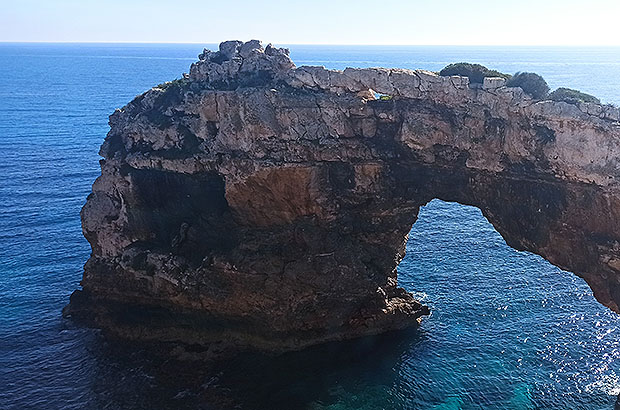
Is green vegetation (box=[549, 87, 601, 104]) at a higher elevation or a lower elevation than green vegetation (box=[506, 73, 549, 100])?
lower


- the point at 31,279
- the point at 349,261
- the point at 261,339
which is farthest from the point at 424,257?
the point at 31,279

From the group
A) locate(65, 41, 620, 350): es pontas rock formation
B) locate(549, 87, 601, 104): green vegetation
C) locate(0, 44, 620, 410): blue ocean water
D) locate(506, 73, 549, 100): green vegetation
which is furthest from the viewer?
locate(0, 44, 620, 410): blue ocean water

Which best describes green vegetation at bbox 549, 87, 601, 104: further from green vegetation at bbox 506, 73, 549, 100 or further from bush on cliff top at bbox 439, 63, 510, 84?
bush on cliff top at bbox 439, 63, 510, 84

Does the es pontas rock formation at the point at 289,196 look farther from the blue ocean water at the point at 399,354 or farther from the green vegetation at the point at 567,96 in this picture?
the blue ocean water at the point at 399,354

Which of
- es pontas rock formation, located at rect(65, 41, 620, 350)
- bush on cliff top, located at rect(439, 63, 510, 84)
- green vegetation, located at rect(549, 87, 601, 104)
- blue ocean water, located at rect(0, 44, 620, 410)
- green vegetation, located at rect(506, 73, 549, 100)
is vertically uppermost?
bush on cliff top, located at rect(439, 63, 510, 84)

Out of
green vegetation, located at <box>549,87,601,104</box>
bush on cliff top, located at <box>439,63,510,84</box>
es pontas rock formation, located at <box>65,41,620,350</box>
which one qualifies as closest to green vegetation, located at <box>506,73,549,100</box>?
green vegetation, located at <box>549,87,601,104</box>

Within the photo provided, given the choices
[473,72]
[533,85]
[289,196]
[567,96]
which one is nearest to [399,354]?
[289,196]

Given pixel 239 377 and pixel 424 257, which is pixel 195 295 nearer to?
pixel 239 377

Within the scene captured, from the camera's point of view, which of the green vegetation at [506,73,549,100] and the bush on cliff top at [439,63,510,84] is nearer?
the green vegetation at [506,73,549,100]
